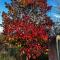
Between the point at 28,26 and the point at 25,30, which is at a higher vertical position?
the point at 28,26

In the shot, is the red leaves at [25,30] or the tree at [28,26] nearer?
the red leaves at [25,30]

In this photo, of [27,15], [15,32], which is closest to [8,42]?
[15,32]

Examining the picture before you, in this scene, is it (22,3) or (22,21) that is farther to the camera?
(22,3)

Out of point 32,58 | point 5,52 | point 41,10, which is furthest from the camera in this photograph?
point 41,10

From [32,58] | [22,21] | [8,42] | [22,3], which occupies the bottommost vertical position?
[32,58]

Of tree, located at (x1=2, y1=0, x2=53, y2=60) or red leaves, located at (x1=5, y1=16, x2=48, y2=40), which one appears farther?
tree, located at (x1=2, y1=0, x2=53, y2=60)

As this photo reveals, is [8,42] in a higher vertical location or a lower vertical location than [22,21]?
lower

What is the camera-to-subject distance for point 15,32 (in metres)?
14.9

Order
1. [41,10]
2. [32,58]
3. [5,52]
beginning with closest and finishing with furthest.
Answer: [5,52] < [32,58] < [41,10]

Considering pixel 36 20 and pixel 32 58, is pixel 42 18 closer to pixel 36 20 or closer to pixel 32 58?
pixel 36 20

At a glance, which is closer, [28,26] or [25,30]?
[25,30]

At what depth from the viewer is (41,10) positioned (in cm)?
1648

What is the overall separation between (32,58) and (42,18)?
9.02 feet

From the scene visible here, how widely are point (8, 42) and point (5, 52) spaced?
5.29 feet
